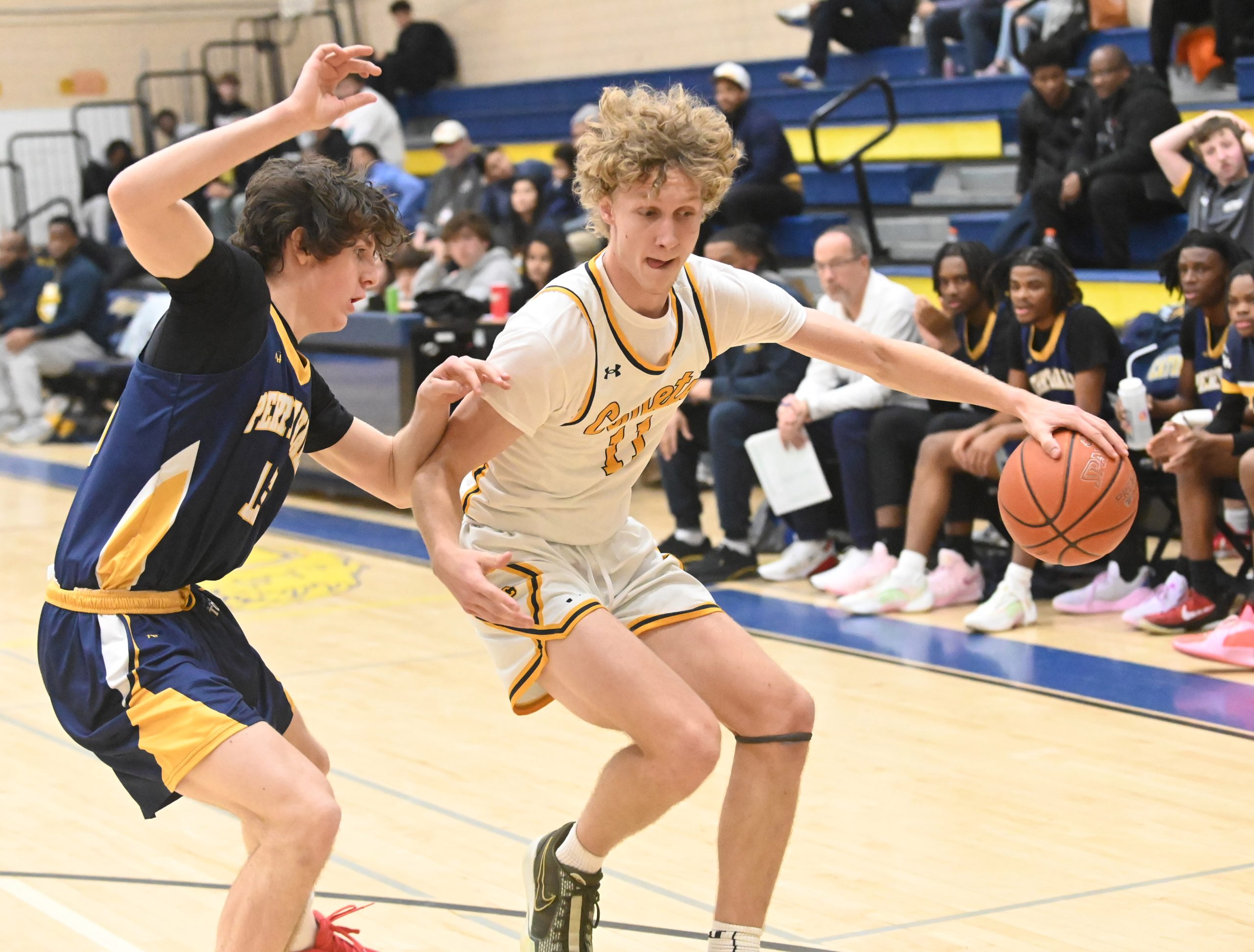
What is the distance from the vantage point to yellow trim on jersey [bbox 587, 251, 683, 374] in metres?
3.15

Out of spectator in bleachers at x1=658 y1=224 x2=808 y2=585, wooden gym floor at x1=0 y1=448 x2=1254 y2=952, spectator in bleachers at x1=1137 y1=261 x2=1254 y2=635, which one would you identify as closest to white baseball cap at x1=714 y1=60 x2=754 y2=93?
spectator in bleachers at x1=658 y1=224 x2=808 y2=585

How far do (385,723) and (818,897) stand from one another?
2012 mm

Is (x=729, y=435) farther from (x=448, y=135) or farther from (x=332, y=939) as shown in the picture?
(x=448, y=135)

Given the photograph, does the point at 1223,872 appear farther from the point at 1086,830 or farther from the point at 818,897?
the point at 818,897

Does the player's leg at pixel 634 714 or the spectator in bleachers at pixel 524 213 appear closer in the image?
Result: the player's leg at pixel 634 714

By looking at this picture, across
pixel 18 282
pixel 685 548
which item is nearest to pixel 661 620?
pixel 685 548

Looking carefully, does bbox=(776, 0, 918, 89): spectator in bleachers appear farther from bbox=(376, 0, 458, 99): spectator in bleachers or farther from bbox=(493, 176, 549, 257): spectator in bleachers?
bbox=(376, 0, 458, 99): spectator in bleachers

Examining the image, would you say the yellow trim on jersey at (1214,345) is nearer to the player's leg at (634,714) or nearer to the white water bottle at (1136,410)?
the white water bottle at (1136,410)

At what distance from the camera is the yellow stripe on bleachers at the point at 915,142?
11.0m

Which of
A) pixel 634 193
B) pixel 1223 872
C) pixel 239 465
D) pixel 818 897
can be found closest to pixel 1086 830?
pixel 1223 872

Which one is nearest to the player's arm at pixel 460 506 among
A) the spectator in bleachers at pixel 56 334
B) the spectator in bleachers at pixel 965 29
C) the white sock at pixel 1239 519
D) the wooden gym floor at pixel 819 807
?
the wooden gym floor at pixel 819 807

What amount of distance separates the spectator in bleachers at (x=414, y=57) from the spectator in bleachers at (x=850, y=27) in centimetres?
506

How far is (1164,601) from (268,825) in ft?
15.0

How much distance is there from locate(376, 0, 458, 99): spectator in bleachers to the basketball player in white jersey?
1343 cm
